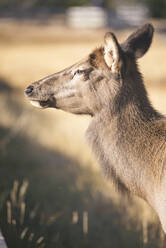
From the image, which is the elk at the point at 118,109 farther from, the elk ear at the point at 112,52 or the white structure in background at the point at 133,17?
the white structure in background at the point at 133,17

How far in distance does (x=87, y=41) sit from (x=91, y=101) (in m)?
16.8

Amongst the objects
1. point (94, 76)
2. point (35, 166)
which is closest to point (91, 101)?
point (94, 76)

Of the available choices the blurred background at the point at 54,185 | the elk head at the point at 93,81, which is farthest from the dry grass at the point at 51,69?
the elk head at the point at 93,81

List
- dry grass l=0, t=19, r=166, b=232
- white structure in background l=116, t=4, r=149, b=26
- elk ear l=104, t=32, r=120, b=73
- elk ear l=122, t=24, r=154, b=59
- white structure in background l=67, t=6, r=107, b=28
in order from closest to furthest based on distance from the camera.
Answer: elk ear l=104, t=32, r=120, b=73
elk ear l=122, t=24, r=154, b=59
dry grass l=0, t=19, r=166, b=232
white structure in background l=67, t=6, r=107, b=28
white structure in background l=116, t=4, r=149, b=26

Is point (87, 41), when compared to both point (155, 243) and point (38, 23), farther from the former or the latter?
point (155, 243)

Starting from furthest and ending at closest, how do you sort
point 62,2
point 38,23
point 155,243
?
point 62,2 → point 38,23 → point 155,243

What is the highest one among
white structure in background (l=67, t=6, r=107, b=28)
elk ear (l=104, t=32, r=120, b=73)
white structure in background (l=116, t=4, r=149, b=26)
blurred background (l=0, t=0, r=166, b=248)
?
white structure in background (l=116, t=4, r=149, b=26)

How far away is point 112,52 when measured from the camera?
4.04 meters

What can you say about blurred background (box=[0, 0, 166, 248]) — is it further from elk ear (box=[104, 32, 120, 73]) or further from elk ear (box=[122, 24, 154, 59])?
elk ear (box=[104, 32, 120, 73])

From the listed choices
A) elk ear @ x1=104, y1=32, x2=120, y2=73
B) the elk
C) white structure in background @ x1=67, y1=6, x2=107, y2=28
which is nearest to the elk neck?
the elk

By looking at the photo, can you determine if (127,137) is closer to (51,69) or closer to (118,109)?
(118,109)

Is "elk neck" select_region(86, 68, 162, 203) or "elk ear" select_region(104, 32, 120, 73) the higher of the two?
"elk ear" select_region(104, 32, 120, 73)

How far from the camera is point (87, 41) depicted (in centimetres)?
2062

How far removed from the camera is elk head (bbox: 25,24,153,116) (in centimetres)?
418
